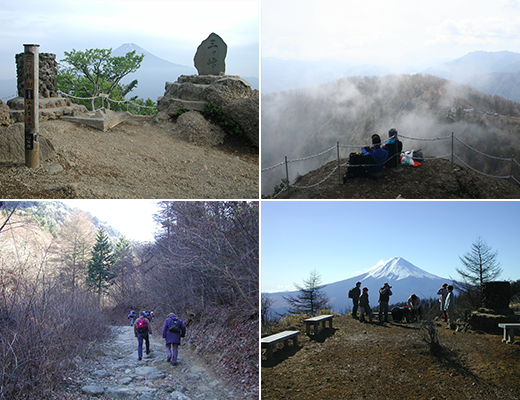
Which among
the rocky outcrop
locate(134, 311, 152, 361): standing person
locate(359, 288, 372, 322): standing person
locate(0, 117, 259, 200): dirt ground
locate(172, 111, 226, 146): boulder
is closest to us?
locate(359, 288, 372, 322): standing person

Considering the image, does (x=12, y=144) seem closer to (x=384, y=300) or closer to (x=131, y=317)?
(x=131, y=317)

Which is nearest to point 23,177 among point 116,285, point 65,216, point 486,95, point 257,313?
point 65,216

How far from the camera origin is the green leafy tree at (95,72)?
17.0 metres

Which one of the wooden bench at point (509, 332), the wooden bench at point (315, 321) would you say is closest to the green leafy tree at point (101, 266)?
the wooden bench at point (315, 321)

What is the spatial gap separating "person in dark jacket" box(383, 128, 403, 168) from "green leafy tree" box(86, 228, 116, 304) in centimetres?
362

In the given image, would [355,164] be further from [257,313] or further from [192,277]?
[192,277]

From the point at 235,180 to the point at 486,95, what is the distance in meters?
4.14

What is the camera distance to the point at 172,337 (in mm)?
4812

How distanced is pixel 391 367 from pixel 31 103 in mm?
5622

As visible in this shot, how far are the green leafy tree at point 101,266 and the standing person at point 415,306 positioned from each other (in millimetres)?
3538

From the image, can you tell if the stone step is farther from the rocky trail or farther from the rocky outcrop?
the rocky trail

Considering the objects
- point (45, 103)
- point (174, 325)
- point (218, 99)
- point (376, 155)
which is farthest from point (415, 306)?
point (45, 103)

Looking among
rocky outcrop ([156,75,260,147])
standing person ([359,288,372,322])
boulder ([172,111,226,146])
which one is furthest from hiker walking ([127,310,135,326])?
rocky outcrop ([156,75,260,147])

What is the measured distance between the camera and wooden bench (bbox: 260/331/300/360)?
4257mm
